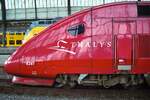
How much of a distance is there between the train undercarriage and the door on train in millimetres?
329

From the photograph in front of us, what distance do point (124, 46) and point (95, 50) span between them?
60 centimetres

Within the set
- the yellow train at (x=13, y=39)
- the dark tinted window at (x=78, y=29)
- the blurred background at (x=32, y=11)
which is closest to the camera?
the dark tinted window at (x=78, y=29)

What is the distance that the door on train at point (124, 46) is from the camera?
356 inches

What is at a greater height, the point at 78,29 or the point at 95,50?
the point at 78,29

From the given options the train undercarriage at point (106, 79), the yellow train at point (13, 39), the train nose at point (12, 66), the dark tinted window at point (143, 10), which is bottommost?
the train undercarriage at point (106, 79)

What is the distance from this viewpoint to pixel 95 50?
30.0ft

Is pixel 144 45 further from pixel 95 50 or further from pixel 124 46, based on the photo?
pixel 95 50

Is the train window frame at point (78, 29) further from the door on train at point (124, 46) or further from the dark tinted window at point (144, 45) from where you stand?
the dark tinted window at point (144, 45)

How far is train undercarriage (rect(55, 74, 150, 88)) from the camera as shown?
9328mm

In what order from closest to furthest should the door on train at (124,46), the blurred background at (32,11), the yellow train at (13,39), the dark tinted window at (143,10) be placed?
1. the door on train at (124,46)
2. the dark tinted window at (143,10)
3. the yellow train at (13,39)
4. the blurred background at (32,11)

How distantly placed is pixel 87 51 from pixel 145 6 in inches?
60.8

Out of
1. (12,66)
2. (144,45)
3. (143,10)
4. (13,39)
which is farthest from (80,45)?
(13,39)

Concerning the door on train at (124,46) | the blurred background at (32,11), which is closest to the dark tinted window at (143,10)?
the door on train at (124,46)

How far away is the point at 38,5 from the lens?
19.7 metres
